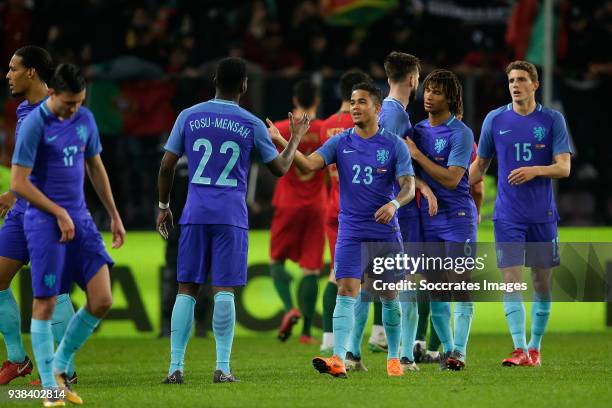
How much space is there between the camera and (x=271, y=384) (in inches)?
388

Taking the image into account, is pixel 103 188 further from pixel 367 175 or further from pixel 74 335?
pixel 367 175

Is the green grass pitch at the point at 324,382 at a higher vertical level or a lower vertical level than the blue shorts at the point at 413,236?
lower

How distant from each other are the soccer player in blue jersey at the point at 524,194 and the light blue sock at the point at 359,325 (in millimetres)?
1272

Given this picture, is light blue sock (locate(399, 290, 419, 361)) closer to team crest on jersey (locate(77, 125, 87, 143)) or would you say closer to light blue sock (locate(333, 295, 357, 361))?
light blue sock (locate(333, 295, 357, 361))

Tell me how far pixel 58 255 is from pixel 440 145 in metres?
3.64

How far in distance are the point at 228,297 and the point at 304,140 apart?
432cm

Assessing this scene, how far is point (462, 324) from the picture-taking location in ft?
35.3

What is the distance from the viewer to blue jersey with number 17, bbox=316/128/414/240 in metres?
10.0

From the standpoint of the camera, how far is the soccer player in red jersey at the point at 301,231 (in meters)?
14.3

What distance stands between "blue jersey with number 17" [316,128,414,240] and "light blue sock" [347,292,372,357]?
1064mm

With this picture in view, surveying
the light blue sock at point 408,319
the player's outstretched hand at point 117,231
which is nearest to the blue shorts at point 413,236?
the light blue sock at point 408,319

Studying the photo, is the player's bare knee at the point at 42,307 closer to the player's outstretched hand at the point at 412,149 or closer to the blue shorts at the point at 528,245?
the player's outstretched hand at the point at 412,149

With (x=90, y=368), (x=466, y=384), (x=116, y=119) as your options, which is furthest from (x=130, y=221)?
(x=466, y=384)

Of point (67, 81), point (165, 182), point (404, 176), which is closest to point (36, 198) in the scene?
point (67, 81)
